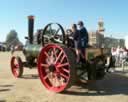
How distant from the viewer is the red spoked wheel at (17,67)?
524 inches

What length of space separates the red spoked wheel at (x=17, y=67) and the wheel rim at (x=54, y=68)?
316 centimetres

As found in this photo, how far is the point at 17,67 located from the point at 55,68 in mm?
4308

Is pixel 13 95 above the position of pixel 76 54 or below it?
below

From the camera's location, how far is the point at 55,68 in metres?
9.82

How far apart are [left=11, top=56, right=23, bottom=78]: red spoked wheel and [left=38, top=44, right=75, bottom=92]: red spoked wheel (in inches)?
124

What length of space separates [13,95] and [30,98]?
2.29 ft

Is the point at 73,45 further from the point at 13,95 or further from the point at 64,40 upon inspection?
the point at 13,95

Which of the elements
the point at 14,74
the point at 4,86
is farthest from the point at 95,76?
the point at 14,74

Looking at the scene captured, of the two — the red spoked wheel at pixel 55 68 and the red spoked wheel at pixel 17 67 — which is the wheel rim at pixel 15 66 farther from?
the red spoked wheel at pixel 55 68

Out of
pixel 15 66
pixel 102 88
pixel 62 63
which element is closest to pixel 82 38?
pixel 62 63

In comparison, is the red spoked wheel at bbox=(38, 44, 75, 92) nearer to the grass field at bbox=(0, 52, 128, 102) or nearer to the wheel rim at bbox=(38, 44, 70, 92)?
the wheel rim at bbox=(38, 44, 70, 92)

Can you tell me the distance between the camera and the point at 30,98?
8727mm

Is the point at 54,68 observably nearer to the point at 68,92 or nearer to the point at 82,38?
the point at 68,92

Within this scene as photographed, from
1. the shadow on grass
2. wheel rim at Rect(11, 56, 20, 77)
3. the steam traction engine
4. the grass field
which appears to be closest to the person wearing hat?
the steam traction engine
